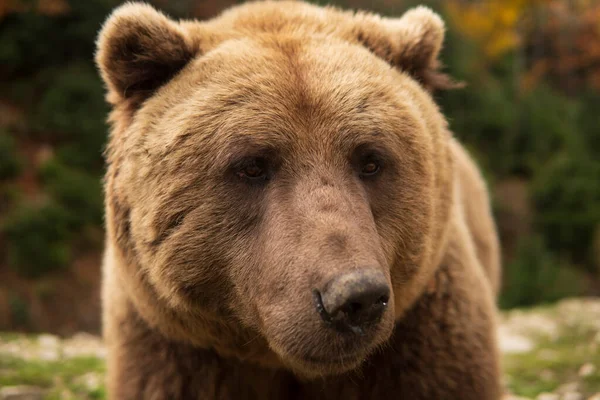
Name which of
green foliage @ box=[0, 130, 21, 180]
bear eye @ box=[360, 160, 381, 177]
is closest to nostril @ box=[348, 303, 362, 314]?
bear eye @ box=[360, 160, 381, 177]

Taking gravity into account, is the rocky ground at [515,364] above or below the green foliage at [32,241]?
above

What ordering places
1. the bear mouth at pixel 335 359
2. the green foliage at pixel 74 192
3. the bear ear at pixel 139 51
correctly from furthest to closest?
the green foliage at pixel 74 192 < the bear ear at pixel 139 51 < the bear mouth at pixel 335 359

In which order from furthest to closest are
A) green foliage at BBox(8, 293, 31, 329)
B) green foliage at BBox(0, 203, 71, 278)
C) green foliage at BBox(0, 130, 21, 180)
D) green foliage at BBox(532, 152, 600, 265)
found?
green foliage at BBox(532, 152, 600, 265) → green foliage at BBox(0, 130, 21, 180) → green foliage at BBox(0, 203, 71, 278) → green foliage at BBox(8, 293, 31, 329)

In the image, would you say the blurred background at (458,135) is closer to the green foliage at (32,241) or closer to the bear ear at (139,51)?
the green foliage at (32,241)

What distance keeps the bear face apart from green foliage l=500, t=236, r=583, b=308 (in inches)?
532

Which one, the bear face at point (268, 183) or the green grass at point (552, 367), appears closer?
the bear face at point (268, 183)

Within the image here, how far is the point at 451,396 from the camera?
3.95 m

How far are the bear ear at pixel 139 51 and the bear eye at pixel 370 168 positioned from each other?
1.11 meters

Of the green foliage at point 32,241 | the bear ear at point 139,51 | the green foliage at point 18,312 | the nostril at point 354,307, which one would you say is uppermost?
the bear ear at point 139,51

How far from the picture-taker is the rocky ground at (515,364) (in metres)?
5.54

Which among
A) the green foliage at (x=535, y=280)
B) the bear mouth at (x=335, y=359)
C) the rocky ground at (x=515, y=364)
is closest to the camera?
the bear mouth at (x=335, y=359)

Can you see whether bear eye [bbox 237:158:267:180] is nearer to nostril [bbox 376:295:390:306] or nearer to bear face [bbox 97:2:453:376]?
bear face [bbox 97:2:453:376]

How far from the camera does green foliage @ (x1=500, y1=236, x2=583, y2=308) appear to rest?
1648 cm

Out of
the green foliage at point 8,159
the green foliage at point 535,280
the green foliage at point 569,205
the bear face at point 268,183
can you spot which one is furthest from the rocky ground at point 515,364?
the green foliage at point 569,205
